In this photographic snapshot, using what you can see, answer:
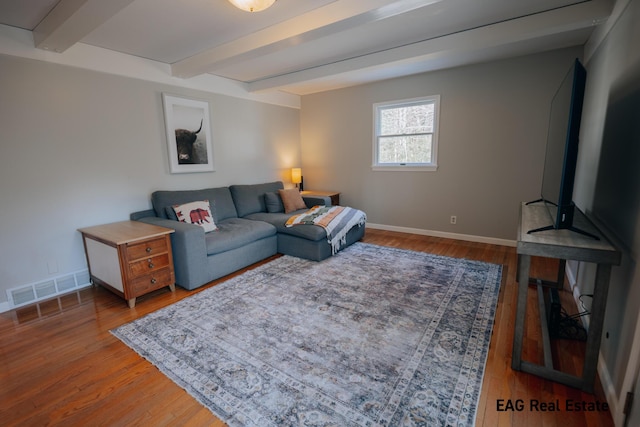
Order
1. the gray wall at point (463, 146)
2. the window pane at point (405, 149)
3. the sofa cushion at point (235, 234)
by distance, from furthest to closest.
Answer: the window pane at point (405, 149), the gray wall at point (463, 146), the sofa cushion at point (235, 234)

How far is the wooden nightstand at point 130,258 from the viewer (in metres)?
2.48

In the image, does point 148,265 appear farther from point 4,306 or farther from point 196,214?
point 4,306

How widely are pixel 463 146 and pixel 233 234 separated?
3339 mm

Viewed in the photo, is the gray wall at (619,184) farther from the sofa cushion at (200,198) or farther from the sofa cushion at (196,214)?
the sofa cushion at (200,198)

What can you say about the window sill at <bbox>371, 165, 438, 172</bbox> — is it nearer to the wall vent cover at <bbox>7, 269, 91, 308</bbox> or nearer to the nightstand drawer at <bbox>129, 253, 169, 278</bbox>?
the nightstand drawer at <bbox>129, 253, 169, 278</bbox>

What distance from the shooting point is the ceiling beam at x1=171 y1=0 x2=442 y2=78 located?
2084 millimetres

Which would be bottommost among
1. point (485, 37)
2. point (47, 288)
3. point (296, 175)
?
point (47, 288)

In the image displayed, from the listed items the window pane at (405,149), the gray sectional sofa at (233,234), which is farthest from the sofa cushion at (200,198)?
the window pane at (405,149)

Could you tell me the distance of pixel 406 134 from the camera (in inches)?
179

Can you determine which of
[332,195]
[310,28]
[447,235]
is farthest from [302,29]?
[447,235]

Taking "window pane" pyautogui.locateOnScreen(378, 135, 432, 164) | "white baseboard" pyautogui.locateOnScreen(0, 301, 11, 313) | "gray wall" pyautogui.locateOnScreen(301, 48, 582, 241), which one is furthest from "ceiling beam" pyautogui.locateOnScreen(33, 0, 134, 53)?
"window pane" pyautogui.locateOnScreen(378, 135, 432, 164)

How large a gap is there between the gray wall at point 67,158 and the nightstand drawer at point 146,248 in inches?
36.4

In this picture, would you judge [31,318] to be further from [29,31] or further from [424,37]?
[424,37]

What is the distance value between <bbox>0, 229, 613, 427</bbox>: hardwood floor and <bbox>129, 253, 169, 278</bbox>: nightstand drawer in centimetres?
30
